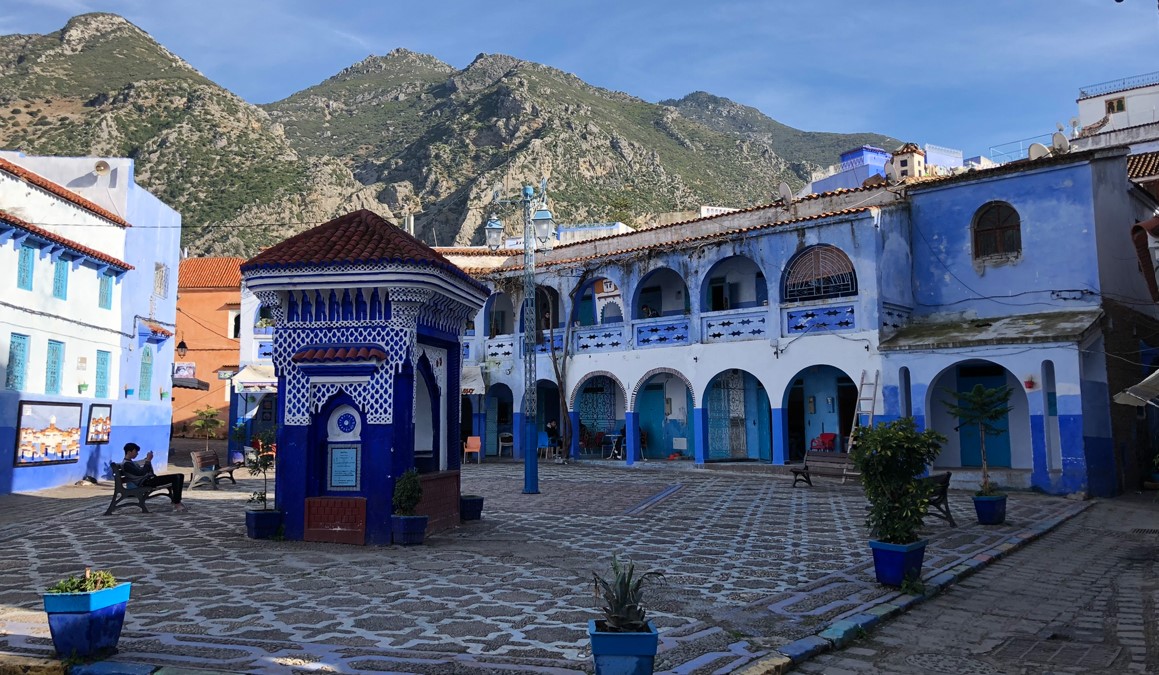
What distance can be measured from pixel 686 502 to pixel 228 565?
8.99 meters

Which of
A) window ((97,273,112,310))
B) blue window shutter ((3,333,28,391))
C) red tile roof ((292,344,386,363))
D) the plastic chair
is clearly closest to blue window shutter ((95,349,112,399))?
window ((97,273,112,310))

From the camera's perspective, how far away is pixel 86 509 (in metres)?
15.3

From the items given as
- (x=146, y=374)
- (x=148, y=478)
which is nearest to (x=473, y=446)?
(x=146, y=374)

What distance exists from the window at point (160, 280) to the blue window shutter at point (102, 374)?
3309 mm

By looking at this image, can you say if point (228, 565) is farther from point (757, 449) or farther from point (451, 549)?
point (757, 449)

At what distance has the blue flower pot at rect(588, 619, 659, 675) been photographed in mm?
4875

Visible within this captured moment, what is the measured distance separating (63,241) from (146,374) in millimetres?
6245

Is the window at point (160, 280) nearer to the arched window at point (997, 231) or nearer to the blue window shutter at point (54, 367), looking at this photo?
the blue window shutter at point (54, 367)

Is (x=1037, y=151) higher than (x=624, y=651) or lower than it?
higher

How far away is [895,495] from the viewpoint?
27.6 ft

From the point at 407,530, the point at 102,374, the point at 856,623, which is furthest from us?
the point at 102,374

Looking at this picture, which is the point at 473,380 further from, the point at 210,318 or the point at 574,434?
the point at 210,318

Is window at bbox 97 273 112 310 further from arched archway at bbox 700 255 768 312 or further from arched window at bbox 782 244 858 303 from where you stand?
arched window at bbox 782 244 858 303

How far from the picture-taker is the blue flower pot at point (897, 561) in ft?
27.0
